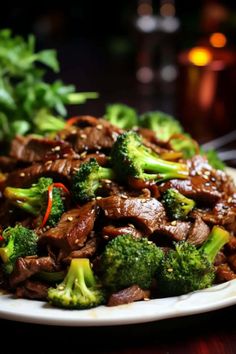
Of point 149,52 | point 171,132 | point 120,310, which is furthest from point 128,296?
point 149,52

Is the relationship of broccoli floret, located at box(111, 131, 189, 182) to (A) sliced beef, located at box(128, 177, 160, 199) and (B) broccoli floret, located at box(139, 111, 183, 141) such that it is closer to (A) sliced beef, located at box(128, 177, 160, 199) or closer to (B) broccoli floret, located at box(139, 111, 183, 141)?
(A) sliced beef, located at box(128, 177, 160, 199)

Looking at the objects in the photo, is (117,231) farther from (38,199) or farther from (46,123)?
(46,123)

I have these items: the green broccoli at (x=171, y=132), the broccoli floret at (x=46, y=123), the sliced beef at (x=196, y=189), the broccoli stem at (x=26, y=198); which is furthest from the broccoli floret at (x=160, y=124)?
the broccoli stem at (x=26, y=198)

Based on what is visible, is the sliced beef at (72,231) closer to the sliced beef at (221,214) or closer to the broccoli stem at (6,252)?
the broccoli stem at (6,252)

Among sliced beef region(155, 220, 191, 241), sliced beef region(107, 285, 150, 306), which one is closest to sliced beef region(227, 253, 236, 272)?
sliced beef region(155, 220, 191, 241)

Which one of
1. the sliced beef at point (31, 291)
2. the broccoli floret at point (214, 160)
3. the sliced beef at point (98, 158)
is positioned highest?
the sliced beef at point (98, 158)
